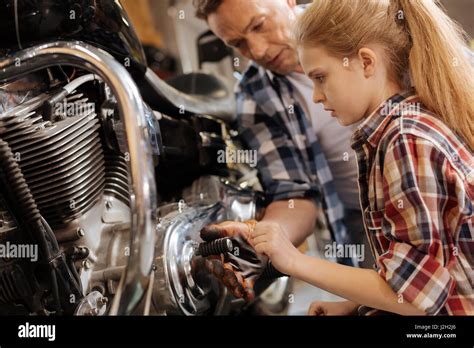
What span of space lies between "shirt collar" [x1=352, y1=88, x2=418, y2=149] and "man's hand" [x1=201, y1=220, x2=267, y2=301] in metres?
0.20

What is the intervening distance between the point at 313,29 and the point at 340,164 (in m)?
0.29

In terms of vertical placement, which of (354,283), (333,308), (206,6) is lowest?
(333,308)

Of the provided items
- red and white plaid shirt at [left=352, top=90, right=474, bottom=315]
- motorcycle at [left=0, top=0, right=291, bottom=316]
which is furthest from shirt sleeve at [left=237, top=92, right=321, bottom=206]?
red and white plaid shirt at [left=352, top=90, right=474, bottom=315]

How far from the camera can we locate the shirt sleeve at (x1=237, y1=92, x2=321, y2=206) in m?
1.03

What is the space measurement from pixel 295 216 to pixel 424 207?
309mm

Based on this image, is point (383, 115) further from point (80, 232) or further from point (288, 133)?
point (80, 232)

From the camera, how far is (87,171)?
2.81 ft

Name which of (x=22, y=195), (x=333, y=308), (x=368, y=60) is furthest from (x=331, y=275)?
(x=22, y=195)

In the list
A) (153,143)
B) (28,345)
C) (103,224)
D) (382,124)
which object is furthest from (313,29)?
(28,345)

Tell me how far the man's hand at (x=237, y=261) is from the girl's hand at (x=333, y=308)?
0.30 ft

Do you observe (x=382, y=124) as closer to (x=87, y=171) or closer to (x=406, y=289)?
(x=406, y=289)

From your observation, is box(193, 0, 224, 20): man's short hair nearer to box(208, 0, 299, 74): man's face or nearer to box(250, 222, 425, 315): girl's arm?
box(208, 0, 299, 74): man's face

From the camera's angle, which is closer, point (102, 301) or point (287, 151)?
point (102, 301)

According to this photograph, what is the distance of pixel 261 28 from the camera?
3.37 feet
